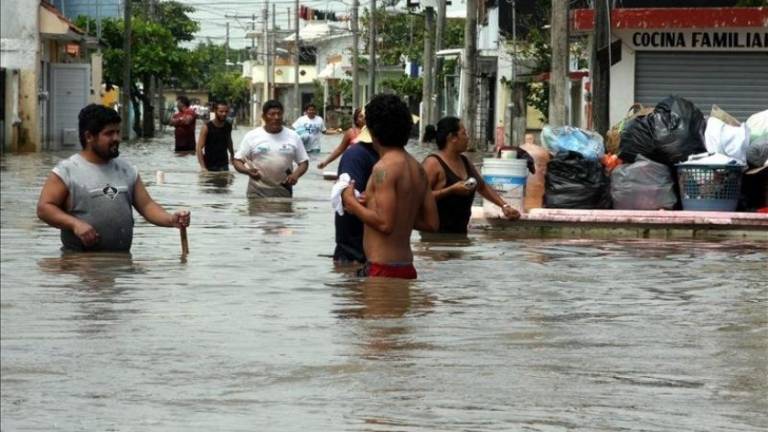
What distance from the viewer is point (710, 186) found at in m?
19.2

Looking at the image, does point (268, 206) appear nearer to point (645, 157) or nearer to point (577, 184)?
point (577, 184)

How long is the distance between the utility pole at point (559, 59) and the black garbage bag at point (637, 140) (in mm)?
4988

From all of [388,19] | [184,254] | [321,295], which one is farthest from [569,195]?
[388,19]

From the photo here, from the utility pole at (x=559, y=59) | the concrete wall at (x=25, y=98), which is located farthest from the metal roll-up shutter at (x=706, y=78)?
the concrete wall at (x=25, y=98)

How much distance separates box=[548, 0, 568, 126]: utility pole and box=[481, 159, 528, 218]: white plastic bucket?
6078 millimetres

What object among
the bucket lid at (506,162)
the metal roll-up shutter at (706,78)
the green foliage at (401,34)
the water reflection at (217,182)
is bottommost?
the water reflection at (217,182)

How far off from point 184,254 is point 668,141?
7471 millimetres

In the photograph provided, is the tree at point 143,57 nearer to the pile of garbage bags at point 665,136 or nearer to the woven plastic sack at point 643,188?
the pile of garbage bags at point 665,136

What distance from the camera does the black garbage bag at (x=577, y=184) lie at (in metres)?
19.4

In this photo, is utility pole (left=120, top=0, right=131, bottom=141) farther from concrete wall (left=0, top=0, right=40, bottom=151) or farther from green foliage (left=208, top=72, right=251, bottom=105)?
green foliage (left=208, top=72, right=251, bottom=105)

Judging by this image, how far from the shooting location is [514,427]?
730 cm

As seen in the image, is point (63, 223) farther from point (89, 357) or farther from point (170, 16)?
point (170, 16)

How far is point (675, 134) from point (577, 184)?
1228mm

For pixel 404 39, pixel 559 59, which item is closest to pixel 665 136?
pixel 559 59
